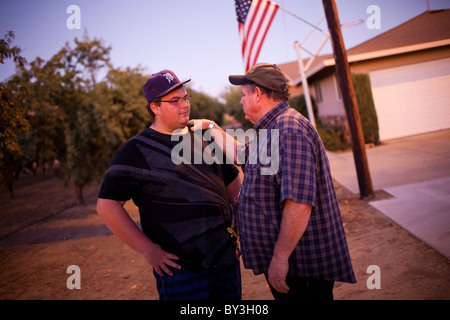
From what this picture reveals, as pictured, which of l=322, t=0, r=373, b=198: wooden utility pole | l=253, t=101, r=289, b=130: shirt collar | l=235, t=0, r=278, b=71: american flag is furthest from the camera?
l=235, t=0, r=278, b=71: american flag

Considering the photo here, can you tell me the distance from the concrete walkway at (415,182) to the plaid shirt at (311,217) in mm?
2386

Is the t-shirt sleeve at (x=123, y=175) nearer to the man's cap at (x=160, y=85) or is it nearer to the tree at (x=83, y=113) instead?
the man's cap at (x=160, y=85)

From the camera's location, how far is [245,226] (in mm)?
2035

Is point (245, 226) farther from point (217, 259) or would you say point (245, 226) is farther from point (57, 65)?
point (57, 65)

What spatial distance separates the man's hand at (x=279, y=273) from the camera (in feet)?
6.00

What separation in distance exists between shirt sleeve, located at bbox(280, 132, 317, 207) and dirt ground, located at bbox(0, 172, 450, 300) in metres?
2.03

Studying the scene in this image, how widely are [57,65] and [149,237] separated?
8897 mm

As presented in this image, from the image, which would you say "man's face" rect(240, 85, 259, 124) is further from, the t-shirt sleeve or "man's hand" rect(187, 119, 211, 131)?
the t-shirt sleeve

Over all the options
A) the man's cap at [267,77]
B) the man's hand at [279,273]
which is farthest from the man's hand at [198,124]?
the man's hand at [279,273]

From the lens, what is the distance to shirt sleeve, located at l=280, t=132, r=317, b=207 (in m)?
1.72

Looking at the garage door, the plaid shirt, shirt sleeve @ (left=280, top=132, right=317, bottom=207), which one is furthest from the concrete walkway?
shirt sleeve @ (left=280, top=132, right=317, bottom=207)

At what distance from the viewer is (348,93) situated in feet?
20.0
